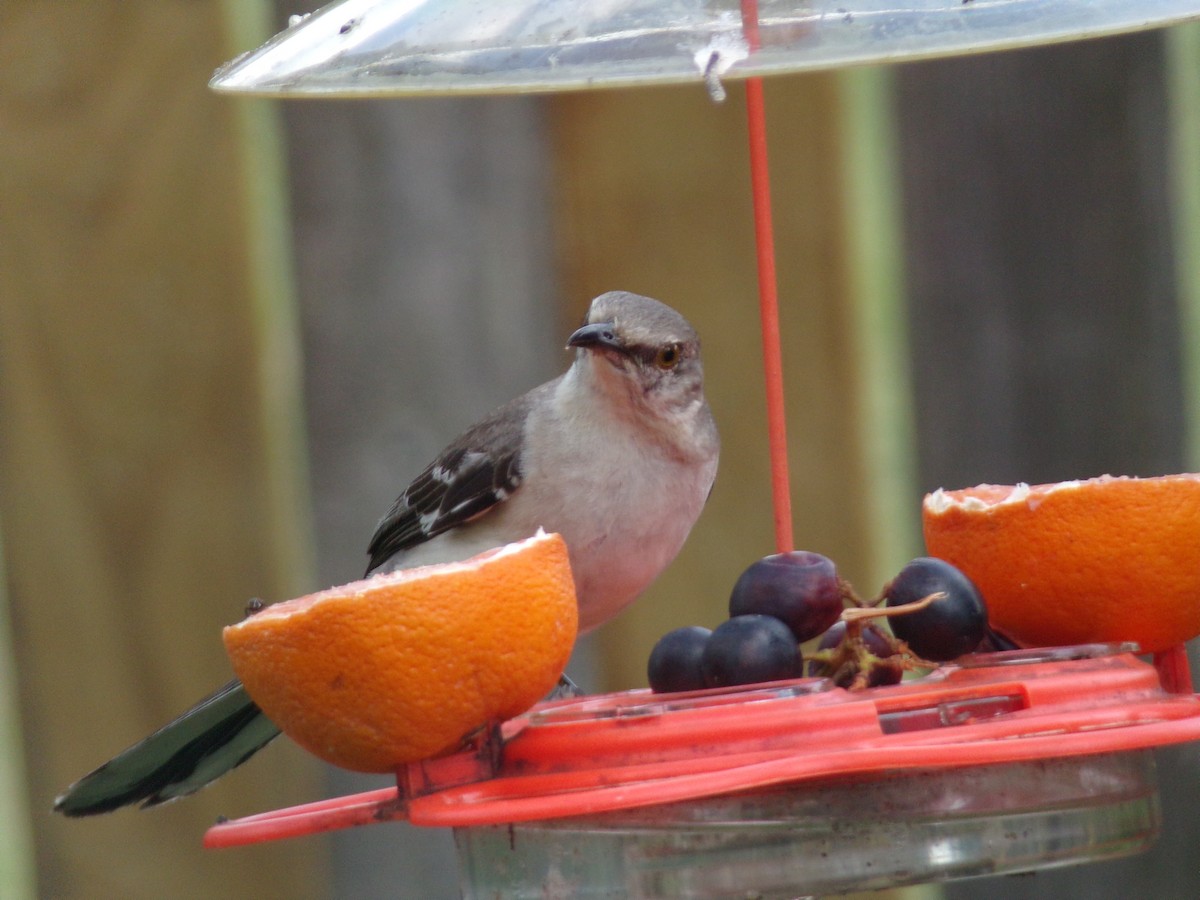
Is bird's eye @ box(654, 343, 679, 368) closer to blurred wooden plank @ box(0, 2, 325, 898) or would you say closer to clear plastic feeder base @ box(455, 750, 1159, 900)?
blurred wooden plank @ box(0, 2, 325, 898)

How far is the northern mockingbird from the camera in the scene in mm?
2918

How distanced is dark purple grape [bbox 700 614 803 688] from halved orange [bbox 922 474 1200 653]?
1.21ft

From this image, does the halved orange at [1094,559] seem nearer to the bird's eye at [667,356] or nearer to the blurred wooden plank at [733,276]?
the bird's eye at [667,356]

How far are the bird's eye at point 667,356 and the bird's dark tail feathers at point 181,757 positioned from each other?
0.94m

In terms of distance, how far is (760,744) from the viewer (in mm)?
1864

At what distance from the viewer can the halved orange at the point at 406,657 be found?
1946 millimetres

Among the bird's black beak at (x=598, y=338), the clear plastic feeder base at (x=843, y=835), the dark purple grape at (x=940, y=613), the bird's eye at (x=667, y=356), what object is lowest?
the clear plastic feeder base at (x=843, y=835)

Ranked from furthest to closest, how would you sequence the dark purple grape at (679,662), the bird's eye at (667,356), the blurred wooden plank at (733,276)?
the blurred wooden plank at (733,276), the bird's eye at (667,356), the dark purple grape at (679,662)

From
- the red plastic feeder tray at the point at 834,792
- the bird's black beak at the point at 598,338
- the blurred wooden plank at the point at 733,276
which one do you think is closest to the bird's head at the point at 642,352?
the bird's black beak at the point at 598,338

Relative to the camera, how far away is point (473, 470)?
318 cm

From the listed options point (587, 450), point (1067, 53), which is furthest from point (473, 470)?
point (1067, 53)

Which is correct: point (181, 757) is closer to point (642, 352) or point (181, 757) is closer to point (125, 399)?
point (125, 399)

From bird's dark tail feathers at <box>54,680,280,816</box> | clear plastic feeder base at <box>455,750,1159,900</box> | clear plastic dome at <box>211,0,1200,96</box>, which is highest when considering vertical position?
clear plastic dome at <box>211,0,1200,96</box>

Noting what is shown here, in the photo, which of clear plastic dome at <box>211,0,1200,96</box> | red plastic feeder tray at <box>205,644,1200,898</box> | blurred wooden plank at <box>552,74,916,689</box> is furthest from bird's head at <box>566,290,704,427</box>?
red plastic feeder tray at <box>205,644,1200,898</box>
